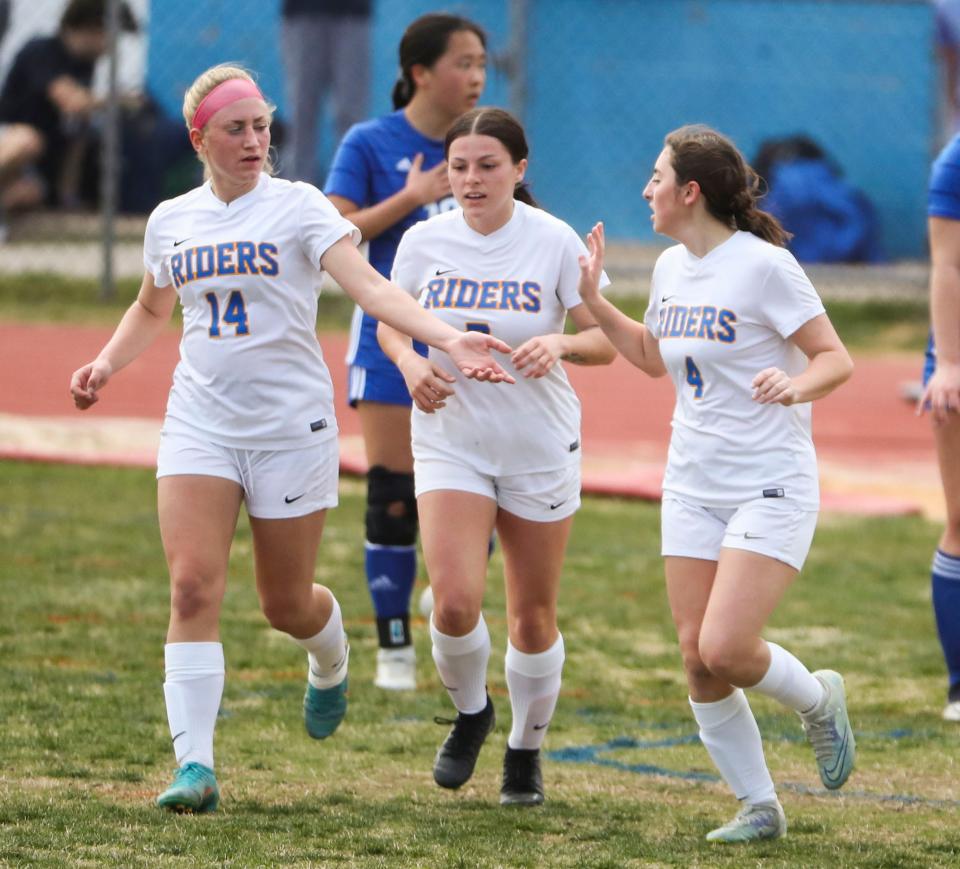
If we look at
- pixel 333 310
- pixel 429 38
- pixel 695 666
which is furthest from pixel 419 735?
pixel 333 310

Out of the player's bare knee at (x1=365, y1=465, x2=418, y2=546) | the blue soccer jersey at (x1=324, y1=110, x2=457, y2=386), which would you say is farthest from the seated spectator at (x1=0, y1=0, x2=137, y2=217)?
the player's bare knee at (x1=365, y1=465, x2=418, y2=546)

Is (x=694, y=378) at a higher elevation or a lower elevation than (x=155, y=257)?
lower

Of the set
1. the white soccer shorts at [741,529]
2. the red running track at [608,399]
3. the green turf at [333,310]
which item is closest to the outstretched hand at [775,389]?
the white soccer shorts at [741,529]

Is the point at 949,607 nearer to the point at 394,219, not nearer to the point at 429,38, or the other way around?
the point at 394,219

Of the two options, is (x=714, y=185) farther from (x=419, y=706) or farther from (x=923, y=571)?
(x=923, y=571)

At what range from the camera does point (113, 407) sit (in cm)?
1252

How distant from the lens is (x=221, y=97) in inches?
191

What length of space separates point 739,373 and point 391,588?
2191 millimetres

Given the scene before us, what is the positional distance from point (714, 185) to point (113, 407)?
8365 mm

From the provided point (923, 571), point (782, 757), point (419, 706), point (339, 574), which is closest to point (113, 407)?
point (339, 574)

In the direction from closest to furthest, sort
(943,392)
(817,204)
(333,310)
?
1. (943,392)
2. (333,310)
3. (817,204)

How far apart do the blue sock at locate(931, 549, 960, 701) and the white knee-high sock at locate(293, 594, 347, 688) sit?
1.98 metres

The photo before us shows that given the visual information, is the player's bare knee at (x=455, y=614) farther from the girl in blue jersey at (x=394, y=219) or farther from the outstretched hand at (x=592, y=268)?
the girl in blue jersey at (x=394, y=219)

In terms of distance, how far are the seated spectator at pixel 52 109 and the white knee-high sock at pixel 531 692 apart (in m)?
11.6
